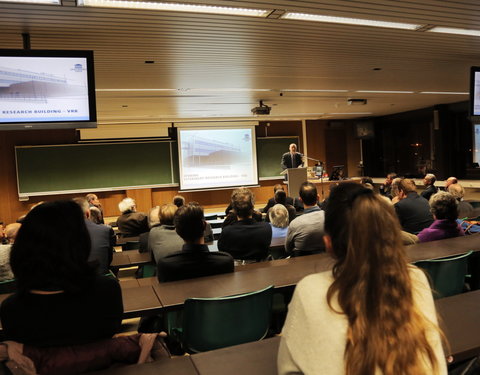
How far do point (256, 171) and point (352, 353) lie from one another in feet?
37.2

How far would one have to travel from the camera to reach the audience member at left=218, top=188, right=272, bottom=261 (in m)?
3.41

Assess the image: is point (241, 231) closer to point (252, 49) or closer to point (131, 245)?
point (131, 245)

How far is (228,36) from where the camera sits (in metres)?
4.04

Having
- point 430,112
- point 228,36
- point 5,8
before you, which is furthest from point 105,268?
point 430,112

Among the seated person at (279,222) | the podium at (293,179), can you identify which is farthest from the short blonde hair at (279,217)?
the podium at (293,179)

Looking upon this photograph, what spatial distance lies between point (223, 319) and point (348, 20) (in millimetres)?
2907

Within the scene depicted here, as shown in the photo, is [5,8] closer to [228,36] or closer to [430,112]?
[228,36]

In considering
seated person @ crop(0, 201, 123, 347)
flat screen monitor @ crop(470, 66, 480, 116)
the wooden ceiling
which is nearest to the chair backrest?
seated person @ crop(0, 201, 123, 347)

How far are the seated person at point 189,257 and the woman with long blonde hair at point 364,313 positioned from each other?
1578mm

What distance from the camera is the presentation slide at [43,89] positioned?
123 inches

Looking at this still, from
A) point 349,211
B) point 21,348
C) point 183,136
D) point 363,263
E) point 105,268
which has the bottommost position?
point 105,268

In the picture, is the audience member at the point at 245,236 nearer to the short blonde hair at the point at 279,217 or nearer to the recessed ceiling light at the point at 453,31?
the short blonde hair at the point at 279,217

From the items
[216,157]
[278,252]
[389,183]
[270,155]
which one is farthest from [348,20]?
[270,155]

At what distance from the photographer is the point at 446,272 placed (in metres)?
2.76
